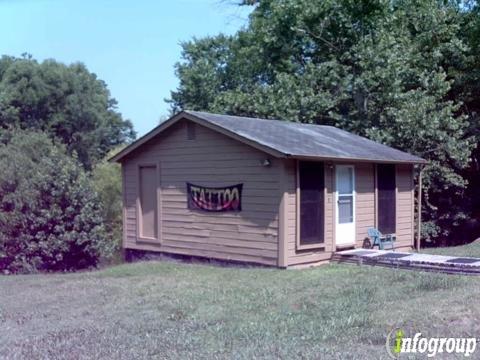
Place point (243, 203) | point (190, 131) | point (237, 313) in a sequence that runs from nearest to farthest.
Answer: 1. point (237, 313)
2. point (243, 203)
3. point (190, 131)

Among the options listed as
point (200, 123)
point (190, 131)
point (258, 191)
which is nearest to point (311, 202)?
point (258, 191)

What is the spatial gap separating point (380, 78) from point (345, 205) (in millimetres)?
6685

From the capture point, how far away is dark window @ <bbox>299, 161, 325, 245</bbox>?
11.1m

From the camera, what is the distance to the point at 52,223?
15.2m

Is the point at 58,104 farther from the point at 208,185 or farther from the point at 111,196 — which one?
the point at 208,185

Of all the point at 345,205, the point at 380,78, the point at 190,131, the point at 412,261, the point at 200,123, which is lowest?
the point at 412,261

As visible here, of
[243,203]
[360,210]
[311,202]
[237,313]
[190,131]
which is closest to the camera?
[237,313]

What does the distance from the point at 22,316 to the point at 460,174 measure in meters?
15.6

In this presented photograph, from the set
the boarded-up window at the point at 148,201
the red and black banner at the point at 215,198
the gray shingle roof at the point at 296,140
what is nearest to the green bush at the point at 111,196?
the boarded-up window at the point at 148,201

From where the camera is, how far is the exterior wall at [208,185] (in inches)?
440

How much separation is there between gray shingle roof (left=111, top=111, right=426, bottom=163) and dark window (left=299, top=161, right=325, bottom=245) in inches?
15.4

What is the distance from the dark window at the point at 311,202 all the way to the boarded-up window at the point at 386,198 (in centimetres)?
225

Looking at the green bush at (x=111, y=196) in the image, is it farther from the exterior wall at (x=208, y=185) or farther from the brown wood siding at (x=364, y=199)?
the brown wood siding at (x=364, y=199)
